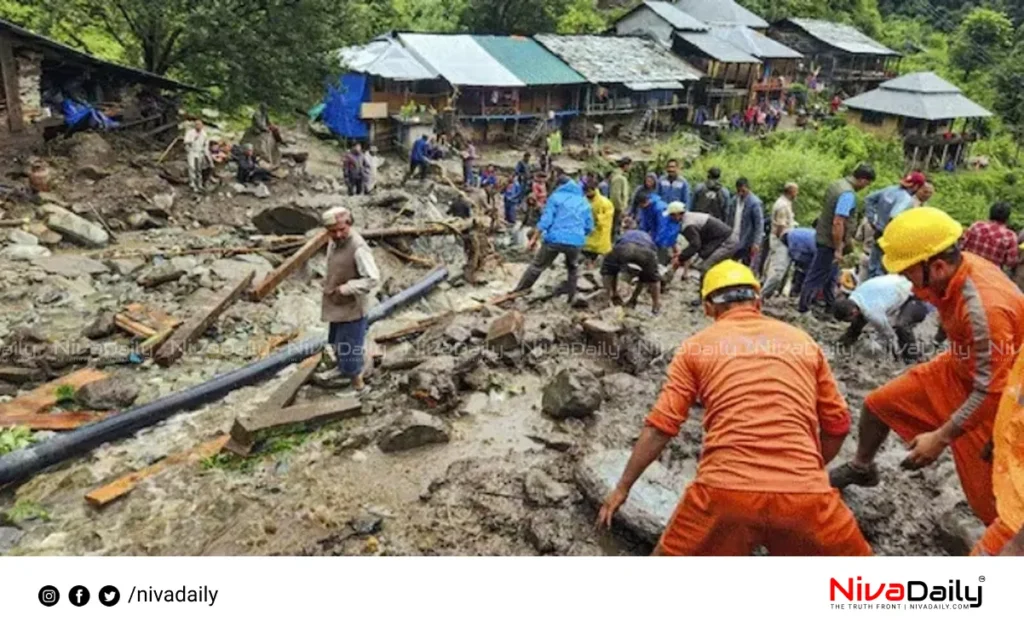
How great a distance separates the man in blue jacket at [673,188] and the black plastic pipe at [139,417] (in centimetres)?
508

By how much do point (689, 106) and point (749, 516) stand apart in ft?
116

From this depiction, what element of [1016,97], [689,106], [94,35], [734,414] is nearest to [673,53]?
[689,106]

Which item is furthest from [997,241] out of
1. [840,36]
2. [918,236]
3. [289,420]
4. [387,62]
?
[840,36]

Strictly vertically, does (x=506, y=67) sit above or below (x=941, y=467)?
above

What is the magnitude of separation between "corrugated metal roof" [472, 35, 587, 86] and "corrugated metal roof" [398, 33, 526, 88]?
0.64 meters

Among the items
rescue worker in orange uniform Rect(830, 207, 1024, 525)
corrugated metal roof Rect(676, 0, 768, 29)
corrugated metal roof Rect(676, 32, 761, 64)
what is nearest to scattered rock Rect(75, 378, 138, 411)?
rescue worker in orange uniform Rect(830, 207, 1024, 525)

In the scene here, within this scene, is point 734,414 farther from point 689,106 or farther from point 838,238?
point 689,106

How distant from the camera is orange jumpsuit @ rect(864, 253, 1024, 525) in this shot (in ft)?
10.0

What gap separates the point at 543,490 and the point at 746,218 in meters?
5.29

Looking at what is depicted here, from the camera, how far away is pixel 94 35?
63.8ft

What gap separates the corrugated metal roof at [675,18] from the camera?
118 ft

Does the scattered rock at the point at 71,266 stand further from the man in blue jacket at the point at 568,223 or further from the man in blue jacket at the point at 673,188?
the man in blue jacket at the point at 673,188
